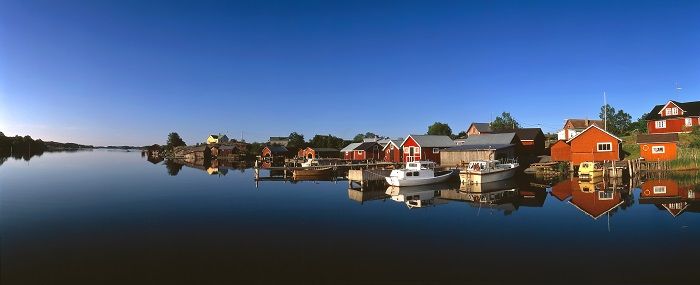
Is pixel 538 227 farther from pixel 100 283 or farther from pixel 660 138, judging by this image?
pixel 660 138

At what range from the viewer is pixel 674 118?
67.0 meters

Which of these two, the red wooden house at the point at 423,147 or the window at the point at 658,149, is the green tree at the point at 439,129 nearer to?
the red wooden house at the point at 423,147

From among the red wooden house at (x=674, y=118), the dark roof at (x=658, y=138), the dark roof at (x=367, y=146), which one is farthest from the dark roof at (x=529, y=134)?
the dark roof at (x=367, y=146)

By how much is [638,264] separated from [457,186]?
1134 inches

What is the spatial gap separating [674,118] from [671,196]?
4483 cm

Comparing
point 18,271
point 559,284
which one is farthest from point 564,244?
point 18,271

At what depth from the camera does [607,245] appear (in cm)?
1844

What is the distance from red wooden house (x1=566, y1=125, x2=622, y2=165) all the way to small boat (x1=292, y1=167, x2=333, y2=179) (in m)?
37.2

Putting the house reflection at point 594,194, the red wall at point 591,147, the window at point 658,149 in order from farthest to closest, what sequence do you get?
the red wall at point 591,147
the window at point 658,149
the house reflection at point 594,194

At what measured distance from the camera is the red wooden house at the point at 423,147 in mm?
67188

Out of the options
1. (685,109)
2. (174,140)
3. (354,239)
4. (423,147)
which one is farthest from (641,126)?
(174,140)

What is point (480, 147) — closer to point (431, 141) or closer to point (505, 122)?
point (431, 141)

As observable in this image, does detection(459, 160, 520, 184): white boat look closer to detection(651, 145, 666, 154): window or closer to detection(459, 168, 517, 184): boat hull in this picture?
detection(459, 168, 517, 184): boat hull

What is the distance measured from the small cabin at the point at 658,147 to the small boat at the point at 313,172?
154 feet
